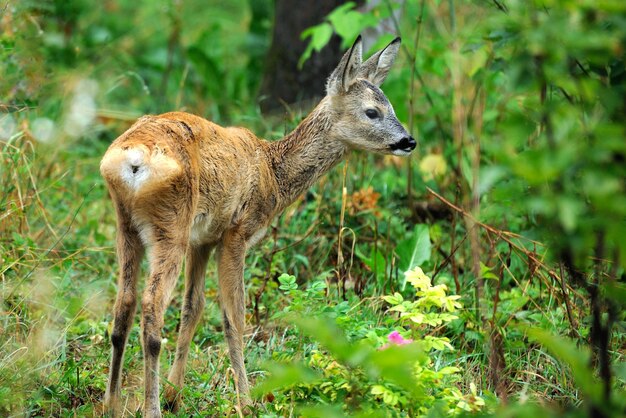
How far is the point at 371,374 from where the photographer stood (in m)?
3.64

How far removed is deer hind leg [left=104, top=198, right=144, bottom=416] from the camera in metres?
4.56

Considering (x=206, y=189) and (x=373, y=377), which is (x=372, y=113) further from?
(x=373, y=377)

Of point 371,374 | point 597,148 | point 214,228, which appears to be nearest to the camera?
point 597,148

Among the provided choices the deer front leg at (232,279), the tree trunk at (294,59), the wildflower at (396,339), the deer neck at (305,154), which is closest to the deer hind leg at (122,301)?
the deer front leg at (232,279)

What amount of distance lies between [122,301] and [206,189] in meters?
0.78

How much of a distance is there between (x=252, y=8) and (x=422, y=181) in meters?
3.89

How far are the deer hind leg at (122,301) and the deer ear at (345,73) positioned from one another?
6.46 feet

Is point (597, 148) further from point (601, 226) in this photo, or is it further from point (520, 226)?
point (520, 226)

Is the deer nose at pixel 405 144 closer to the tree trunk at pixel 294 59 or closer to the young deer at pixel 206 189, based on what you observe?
the young deer at pixel 206 189

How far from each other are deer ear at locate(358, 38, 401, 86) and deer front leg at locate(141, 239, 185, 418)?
7.29 ft

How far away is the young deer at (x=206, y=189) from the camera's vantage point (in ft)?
14.5

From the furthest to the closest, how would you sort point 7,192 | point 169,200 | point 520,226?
1. point 520,226
2. point 7,192
3. point 169,200

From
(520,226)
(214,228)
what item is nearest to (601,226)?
(214,228)

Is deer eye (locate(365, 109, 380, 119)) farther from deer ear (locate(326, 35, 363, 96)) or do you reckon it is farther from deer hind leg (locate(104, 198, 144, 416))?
deer hind leg (locate(104, 198, 144, 416))
